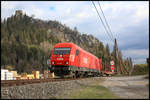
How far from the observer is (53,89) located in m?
12.0

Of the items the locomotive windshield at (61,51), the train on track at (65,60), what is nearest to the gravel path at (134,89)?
the train on track at (65,60)

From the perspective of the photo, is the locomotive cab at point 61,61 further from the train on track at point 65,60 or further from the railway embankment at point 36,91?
the railway embankment at point 36,91

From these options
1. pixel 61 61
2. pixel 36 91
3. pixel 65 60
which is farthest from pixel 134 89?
pixel 61 61

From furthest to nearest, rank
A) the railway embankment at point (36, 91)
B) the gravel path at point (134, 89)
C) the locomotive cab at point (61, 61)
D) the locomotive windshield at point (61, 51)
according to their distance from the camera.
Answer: the locomotive windshield at point (61, 51), the locomotive cab at point (61, 61), the railway embankment at point (36, 91), the gravel path at point (134, 89)

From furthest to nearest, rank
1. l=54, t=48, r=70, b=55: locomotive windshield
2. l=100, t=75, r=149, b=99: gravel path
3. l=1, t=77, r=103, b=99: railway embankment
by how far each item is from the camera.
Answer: l=54, t=48, r=70, b=55: locomotive windshield → l=1, t=77, r=103, b=99: railway embankment → l=100, t=75, r=149, b=99: gravel path

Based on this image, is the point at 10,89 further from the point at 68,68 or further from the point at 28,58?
the point at 28,58

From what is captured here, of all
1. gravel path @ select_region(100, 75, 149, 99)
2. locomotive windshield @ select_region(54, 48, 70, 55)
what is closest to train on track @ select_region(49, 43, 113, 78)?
locomotive windshield @ select_region(54, 48, 70, 55)

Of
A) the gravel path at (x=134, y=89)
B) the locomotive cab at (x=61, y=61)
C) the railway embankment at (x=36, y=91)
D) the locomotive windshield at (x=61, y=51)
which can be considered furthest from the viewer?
the locomotive windshield at (x=61, y=51)

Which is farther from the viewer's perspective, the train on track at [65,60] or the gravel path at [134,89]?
the train on track at [65,60]

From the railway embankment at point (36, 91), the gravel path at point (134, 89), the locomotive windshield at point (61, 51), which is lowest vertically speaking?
the railway embankment at point (36, 91)

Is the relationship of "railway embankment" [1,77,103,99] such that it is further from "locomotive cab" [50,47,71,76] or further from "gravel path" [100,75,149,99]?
"locomotive cab" [50,47,71,76]

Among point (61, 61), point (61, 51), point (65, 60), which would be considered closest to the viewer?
point (65, 60)

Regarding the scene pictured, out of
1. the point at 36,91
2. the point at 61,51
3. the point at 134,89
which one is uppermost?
the point at 61,51

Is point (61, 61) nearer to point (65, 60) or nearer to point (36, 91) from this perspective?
point (65, 60)
